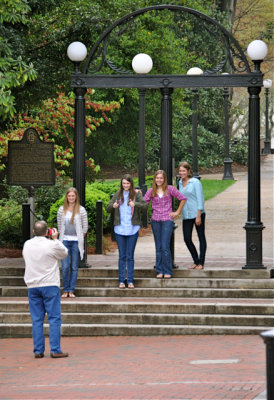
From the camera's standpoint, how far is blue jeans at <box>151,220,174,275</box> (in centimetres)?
1366

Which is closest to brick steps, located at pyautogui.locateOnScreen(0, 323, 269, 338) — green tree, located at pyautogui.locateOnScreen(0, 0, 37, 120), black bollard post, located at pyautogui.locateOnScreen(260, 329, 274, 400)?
green tree, located at pyautogui.locateOnScreen(0, 0, 37, 120)

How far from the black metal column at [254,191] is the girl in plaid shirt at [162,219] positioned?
4.11 ft

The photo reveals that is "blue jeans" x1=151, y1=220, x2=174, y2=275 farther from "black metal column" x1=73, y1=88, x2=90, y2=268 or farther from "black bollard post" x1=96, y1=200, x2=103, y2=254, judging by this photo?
"black bollard post" x1=96, y1=200, x2=103, y2=254

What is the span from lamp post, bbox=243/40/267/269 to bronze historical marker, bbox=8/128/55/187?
395cm

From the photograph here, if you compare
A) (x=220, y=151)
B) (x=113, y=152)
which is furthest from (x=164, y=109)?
(x=220, y=151)

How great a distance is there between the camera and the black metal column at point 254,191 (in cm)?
1432

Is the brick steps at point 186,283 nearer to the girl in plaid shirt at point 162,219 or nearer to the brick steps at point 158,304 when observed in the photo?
the brick steps at point 158,304

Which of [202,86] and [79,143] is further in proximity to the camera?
[79,143]

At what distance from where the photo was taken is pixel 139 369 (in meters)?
10.1

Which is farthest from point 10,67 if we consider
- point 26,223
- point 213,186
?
point 213,186

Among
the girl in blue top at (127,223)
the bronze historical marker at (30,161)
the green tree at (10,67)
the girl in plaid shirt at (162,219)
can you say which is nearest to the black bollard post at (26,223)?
the bronze historical marker at (30,161)

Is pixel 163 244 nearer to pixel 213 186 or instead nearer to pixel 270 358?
pixel 270 358

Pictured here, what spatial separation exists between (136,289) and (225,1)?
108 ft

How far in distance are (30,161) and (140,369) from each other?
7402 mm
